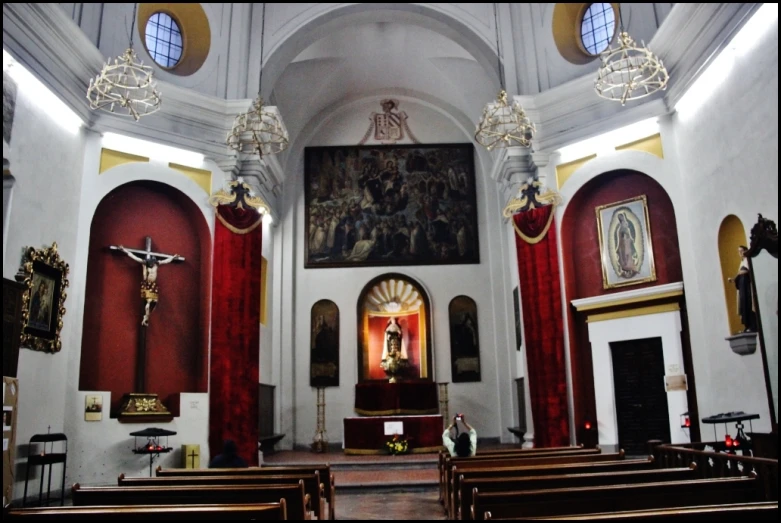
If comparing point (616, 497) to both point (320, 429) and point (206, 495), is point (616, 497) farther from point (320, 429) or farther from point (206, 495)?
point (320, 429)

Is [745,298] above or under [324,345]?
under

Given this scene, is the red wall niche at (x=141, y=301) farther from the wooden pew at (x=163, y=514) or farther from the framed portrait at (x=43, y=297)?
the wooden pew at (x=163, y=514)

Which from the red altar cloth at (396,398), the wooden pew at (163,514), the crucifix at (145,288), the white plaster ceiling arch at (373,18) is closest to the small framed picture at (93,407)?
the crucifix at (145,288)

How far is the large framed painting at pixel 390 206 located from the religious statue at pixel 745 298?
882cm

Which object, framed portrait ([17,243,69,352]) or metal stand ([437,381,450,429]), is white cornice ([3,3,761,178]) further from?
metal stand ([437,381,450,429])

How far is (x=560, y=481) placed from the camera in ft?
17.8

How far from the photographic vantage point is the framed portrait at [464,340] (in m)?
16.3

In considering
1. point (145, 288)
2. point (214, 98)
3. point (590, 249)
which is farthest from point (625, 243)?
point (145, 288)

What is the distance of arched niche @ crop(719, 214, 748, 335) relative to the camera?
Answer: 9.09m

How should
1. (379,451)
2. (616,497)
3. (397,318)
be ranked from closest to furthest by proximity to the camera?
1. (616,497)
2. (379,451)
3. (397,318)

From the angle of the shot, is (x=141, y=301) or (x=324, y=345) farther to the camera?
(x=324, y=345)

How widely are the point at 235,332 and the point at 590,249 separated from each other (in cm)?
676

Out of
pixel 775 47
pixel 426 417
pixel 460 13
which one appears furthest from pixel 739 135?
pixel 426 417

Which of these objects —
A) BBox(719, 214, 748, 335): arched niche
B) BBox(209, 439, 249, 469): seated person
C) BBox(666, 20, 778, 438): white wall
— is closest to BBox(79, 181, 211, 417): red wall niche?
BBox(209, 439, 249, 469): seated person
